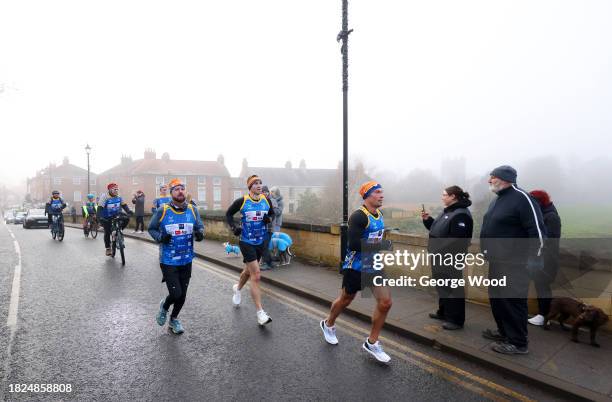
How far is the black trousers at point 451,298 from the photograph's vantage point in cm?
448

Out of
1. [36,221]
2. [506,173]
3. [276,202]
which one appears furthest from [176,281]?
[36,221]

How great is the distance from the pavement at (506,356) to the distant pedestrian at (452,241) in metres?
0.22

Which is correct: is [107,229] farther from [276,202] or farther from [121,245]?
[276,202]

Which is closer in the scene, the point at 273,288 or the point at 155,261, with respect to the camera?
the point at 273,288

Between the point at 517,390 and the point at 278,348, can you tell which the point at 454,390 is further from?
the point at 278,348

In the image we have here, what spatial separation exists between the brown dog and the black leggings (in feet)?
15.5

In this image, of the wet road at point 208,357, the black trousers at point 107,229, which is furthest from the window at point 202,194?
the wet road at point 208,357

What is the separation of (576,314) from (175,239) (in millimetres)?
4963

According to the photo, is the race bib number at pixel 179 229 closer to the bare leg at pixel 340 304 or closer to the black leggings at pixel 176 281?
the black leggings at pixel 176 281

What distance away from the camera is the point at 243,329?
183 inches

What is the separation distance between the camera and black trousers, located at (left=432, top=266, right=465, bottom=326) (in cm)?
448

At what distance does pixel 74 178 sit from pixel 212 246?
80.9 meters

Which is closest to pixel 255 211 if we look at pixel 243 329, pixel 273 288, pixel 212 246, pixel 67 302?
pixel 243 329

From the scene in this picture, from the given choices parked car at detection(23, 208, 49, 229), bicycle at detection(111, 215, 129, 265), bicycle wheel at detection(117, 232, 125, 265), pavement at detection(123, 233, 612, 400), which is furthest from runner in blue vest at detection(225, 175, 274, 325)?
parked car at detection(23, 208, 49, 229)
